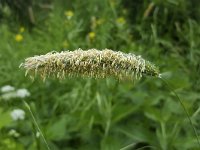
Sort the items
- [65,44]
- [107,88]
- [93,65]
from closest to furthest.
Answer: [93,65], [107,88], [65,44]

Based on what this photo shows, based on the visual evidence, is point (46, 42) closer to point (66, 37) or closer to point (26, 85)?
point (66, 37)

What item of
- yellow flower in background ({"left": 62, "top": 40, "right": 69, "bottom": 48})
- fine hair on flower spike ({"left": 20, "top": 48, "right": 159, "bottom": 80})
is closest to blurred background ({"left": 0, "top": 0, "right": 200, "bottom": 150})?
yellow flower in background ({"left": 62, "top": 40, "right": 69, "bottom": 48})

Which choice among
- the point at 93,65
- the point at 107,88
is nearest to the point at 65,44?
the point at 107,88

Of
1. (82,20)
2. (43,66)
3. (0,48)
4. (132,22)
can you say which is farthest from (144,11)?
(43,66)

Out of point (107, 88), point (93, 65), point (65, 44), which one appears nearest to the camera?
point (93, 65)

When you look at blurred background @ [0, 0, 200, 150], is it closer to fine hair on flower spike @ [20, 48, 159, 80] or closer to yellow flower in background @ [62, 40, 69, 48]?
yellow flower in background @ [62, 40, 69, 48]

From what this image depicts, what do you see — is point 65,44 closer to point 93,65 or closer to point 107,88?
point 107,88

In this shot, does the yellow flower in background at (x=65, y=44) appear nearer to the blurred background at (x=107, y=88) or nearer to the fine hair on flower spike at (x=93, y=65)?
the blurred background at (x=107, y=88)
